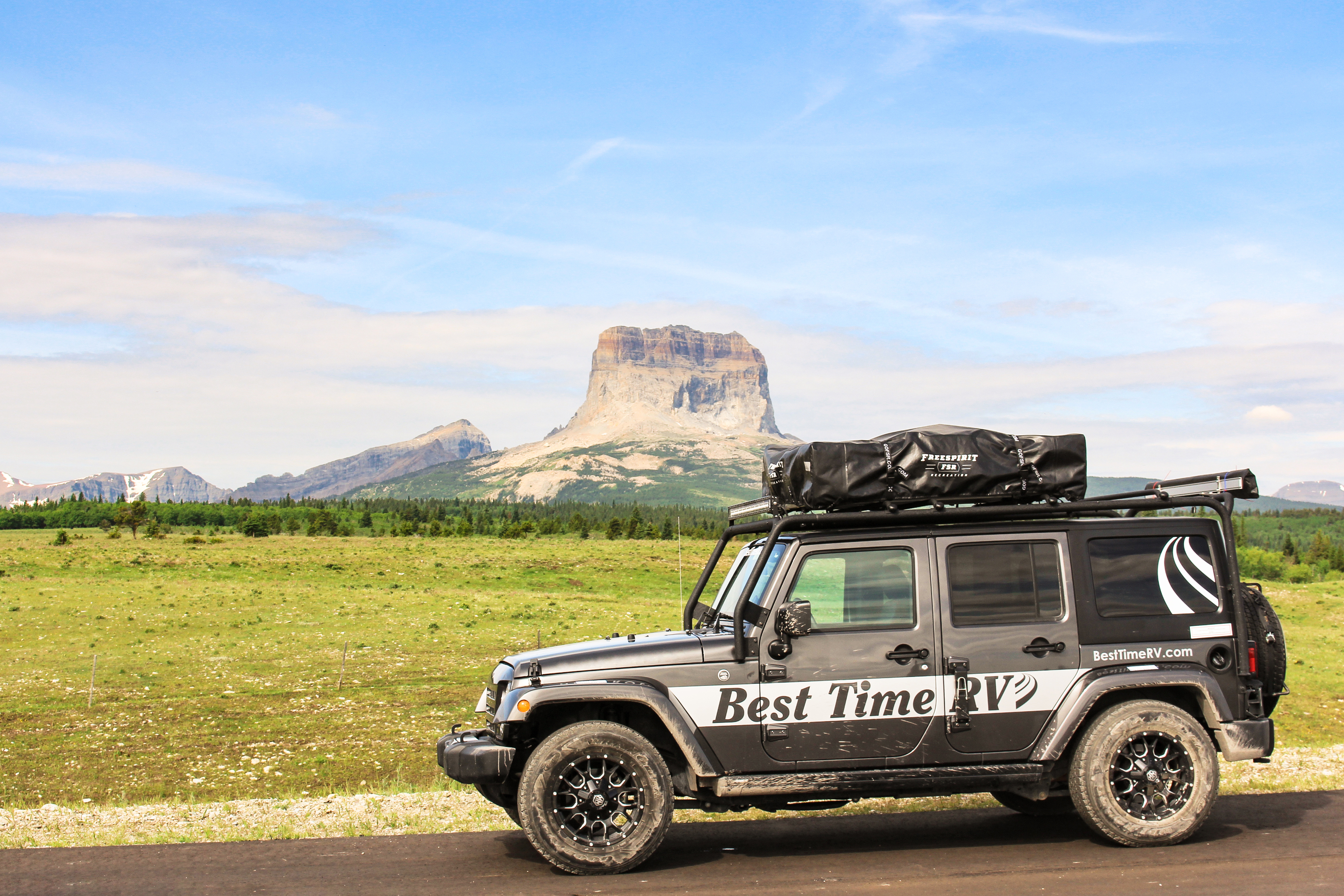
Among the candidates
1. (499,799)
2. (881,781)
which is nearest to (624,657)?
(499,799)

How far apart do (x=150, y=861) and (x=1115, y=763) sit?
7386 millimetres

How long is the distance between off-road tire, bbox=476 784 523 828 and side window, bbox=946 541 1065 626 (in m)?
3.74

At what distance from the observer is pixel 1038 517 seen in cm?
852

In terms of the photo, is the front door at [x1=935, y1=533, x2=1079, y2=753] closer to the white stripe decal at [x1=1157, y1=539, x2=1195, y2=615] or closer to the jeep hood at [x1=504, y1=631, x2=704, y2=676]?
the white stripe decal at [x1=1157, y1=539, x2=1195, y2=615]

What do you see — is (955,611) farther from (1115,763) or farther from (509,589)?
(509,589)

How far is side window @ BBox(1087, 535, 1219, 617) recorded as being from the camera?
837cm

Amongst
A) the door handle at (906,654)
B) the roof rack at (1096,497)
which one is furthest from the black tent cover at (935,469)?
the door handle at (906,654)

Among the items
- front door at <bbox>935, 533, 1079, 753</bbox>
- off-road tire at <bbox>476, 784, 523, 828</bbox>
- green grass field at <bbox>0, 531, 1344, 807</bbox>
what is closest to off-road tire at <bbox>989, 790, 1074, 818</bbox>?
front door at <bbox>935, 533, 1079, 753</bbox>

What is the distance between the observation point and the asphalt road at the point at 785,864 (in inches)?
276

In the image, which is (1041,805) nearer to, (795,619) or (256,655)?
(795,619)

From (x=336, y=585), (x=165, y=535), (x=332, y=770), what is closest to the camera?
(x=332, y=770)

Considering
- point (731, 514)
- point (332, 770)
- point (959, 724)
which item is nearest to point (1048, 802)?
point (959, 724)

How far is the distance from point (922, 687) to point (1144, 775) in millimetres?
1894

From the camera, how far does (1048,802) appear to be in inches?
359
